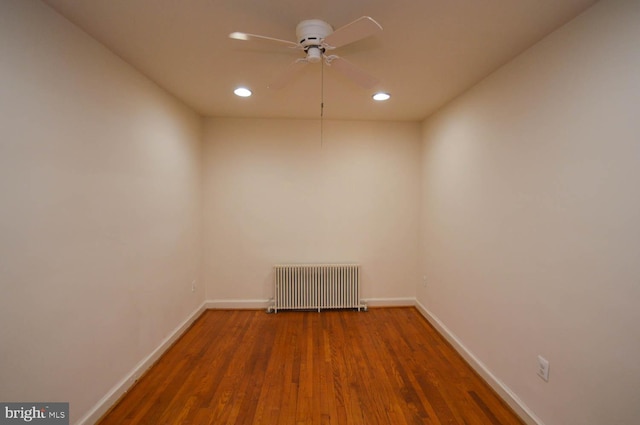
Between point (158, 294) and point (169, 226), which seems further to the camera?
point (169, 226)

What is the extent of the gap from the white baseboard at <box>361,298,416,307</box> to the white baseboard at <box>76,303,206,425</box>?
228cm

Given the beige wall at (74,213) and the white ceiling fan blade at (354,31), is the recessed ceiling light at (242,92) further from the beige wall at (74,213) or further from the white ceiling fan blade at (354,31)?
the white ceiling fan blade at (354,31)

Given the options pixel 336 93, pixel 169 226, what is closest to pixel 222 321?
pixel 169 226

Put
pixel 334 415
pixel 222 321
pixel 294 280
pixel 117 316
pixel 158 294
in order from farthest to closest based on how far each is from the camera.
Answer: pixel 294 280 → pixel 222 321 → pixel 158 294 → pixel 117 316 → pixel 334 415

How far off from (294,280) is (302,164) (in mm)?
1532

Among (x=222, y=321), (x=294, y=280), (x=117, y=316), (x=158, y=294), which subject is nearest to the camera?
(x=117, y=316)

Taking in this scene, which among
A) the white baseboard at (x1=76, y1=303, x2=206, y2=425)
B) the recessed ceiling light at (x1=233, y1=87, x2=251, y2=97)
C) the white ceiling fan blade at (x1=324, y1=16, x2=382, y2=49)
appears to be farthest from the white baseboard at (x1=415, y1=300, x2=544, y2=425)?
the recessed ceiling light at (x1=233, y1=87, x2=251, y2=97)

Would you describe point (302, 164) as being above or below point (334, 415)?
above

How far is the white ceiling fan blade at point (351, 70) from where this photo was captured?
1627 millimetres

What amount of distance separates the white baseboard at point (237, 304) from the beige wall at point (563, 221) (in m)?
2.42

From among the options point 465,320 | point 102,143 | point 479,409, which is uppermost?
point 102,143

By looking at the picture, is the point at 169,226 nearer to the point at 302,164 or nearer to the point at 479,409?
the point at 302,164

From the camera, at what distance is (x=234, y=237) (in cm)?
364

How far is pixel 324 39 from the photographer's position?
145 cm
